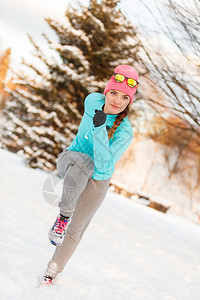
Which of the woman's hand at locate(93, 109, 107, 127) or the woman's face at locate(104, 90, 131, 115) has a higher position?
the woman's face at locate(104, 90, 131, 115)

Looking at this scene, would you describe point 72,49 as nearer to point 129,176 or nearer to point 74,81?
point 74,81

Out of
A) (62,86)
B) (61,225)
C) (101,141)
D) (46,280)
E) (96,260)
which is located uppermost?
(62,86)

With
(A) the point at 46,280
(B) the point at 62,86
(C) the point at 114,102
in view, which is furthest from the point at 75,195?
(B) the point at 62,86

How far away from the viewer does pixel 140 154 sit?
26.9 metres

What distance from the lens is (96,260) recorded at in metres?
3.76

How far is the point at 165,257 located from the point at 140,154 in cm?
2214

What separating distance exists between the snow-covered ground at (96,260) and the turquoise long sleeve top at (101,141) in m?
1.10

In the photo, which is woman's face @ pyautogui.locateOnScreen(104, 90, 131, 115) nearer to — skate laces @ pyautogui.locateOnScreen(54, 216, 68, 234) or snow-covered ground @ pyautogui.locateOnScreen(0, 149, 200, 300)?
skate laces @ pyautogui.locateOnScreen(54, 216, 68, 234)

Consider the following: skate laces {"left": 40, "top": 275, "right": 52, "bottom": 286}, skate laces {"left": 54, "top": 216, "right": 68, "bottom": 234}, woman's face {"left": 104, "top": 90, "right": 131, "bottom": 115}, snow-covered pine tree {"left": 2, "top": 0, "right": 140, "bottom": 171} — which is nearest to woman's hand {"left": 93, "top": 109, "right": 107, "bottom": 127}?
woman's face {"left": 104, "top": 90, "right": 131, "bottom": 115}

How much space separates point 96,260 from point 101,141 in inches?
83.4

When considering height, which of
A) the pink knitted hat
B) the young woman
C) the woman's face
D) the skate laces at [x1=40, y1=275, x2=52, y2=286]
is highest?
the pink knitted hat

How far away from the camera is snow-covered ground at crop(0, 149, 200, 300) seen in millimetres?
2740

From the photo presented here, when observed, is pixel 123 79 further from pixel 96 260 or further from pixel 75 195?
pixel 96 260

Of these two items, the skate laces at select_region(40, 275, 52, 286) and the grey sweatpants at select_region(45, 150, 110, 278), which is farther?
the skate laces at select_region(40, 275, 52, 286)
